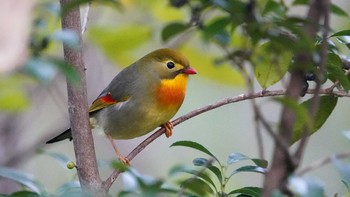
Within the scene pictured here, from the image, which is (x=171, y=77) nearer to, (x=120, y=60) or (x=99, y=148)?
(x=120, y=60)

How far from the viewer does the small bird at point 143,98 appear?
3.17 meters

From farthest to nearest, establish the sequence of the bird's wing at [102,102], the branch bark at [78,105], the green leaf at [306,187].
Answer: the bird's wing at [102,102], the branch bark at [78,105], the green leaf at [306,187]

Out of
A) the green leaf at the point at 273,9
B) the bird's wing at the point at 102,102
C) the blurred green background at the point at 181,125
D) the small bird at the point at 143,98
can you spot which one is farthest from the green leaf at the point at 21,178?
the blurred green background at the point at 181,125

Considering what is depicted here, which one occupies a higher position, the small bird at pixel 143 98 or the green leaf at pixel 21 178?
the green leaf at pixel 21 178

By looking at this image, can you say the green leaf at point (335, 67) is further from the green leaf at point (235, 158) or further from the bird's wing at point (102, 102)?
the bird's wing at point (102, 102)

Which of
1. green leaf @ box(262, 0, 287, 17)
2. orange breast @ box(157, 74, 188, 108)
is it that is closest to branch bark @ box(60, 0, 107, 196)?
green leaf @ box(262, 0, 287, 17)

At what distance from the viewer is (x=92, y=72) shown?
456 cm

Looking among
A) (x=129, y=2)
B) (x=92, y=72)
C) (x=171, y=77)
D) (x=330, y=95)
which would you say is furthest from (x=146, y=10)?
(x=330, y=95)

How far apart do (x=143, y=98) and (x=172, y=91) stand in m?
0.14

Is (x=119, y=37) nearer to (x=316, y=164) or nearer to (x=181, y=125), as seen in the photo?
(x=316, y=164)

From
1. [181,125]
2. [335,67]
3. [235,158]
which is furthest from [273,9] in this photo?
[181,125]

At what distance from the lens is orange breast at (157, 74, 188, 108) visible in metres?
3.17

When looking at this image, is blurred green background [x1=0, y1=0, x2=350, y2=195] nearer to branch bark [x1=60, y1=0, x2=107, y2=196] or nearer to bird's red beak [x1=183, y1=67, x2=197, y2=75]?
bird's red beak [x1=183, y1=67, x2=197, y2=75]

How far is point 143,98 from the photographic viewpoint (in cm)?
323
